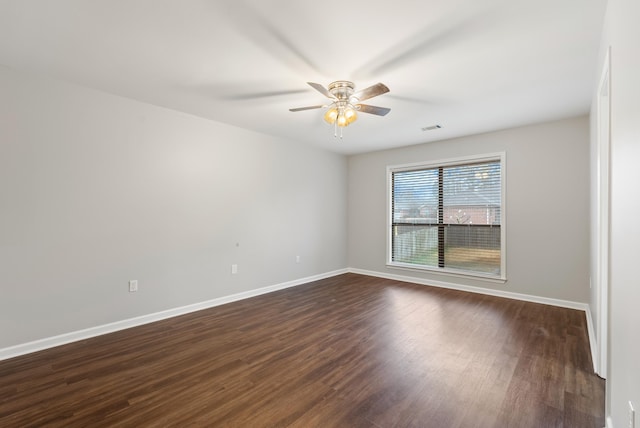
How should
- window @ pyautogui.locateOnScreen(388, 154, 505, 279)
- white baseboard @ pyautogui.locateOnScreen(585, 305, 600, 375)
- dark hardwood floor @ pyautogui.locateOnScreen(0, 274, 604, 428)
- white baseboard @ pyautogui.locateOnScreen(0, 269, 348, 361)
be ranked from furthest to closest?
window @ pyautogui.locateOnScreen(388, 154, 505, 279) → white baseboard @ pyautogui.locateOnScreen(0, 269, 348, 361) → white baseboard @ pyautogui.locateOnScreen(585, 305, 600, 375) → dark hardwood floor @ pyautogui.locateOnScreen(0, 274, 604, 428)

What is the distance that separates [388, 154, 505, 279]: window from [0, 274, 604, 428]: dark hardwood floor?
1298mm

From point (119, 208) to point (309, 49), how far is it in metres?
2.66

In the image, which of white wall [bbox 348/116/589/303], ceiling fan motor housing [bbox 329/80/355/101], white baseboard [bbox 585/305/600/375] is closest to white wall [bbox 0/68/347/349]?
ceiling fan motor housing [bbox 329/80/355/101]

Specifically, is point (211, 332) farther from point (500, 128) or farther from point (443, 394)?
point (500, 128)

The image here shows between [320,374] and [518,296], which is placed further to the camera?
[518,296]

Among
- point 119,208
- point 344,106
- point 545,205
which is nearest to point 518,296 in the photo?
point 545,205

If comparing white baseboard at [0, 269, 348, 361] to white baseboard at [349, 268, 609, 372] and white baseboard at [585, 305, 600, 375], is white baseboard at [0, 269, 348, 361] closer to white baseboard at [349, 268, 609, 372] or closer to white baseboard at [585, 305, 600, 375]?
white baseboard at [349, 268, 609, 372]

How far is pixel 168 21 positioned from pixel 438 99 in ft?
8.87

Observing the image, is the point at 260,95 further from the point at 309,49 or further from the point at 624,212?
the point at 624,212

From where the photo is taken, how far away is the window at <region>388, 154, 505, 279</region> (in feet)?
14.9

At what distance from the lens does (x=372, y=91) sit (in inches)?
97.4

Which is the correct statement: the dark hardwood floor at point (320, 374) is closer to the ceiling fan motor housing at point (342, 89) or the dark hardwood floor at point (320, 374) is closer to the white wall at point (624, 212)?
the white wall at point (624, 212)

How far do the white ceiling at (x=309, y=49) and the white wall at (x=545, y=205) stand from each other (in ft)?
2.08

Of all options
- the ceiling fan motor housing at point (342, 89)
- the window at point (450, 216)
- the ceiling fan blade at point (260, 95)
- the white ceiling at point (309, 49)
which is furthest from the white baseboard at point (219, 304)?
the ceiling fan motor housing at point (342, 89)
